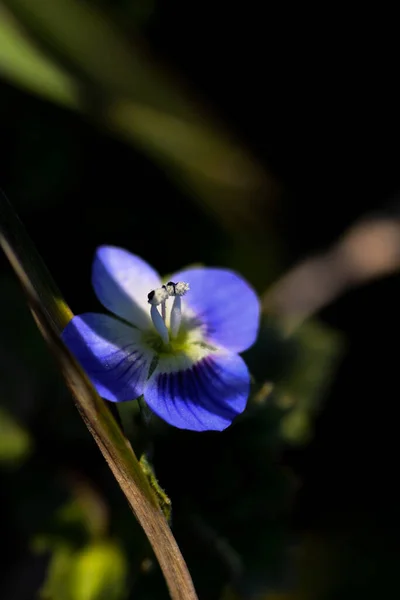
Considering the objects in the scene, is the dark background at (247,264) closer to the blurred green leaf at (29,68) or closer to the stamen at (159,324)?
the blurred green leaf at (29,68)

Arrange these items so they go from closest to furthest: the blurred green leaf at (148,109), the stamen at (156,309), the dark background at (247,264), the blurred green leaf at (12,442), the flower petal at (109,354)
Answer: the flower petal at (109,354) → the stamen at (156,309) → the dark background at (247,264) → the blurred green leaf at (12,442) → the blurred green leaf at (148,109)

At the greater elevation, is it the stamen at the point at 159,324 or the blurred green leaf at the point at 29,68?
the blurred green leaf at the point at 29,68

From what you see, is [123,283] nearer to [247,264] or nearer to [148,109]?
[247,264]

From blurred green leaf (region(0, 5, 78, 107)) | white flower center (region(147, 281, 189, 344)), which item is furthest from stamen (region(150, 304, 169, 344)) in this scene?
blurred green leaf (region(0, 5, 78, 107))

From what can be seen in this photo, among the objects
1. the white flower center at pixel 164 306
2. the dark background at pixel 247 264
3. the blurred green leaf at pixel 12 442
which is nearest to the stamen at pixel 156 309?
the white flower center at pixel 164 306

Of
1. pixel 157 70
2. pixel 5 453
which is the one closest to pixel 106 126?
pixel 157 70

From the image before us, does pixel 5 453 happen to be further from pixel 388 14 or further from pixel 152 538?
pixel 388 14

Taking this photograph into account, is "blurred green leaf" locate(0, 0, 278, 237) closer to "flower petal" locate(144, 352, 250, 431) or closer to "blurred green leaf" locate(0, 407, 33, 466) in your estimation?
"blurred green leaf" locate(0, 407, 33, 466)
